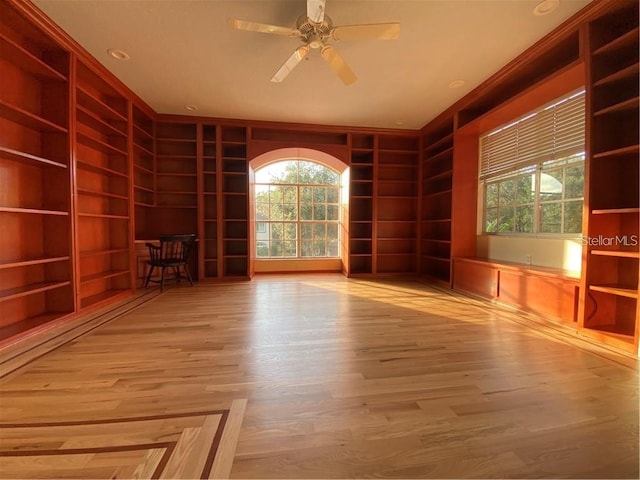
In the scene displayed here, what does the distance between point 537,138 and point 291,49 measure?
3.11 meters

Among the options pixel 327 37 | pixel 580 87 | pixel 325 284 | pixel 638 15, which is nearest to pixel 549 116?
pixel 580 87

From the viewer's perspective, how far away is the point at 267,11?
2.27 meters

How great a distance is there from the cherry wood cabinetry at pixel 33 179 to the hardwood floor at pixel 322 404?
770 millimetres

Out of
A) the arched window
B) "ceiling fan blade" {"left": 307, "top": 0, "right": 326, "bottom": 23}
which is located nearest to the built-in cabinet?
the arched window

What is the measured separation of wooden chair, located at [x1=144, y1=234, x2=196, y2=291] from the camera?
13.2 ft

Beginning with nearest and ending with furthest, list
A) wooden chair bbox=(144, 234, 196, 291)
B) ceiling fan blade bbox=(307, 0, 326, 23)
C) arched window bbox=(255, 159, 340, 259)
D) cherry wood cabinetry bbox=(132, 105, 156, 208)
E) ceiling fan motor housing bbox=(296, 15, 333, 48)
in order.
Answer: ceiling fan blade bbox=(307, 0, 326, 23)
ceiling fan motor housing bbox=(296, 15, 333, 48)
wooden chair bbox=(144, 234, 196, 291)
cherry wood cabinetry bbox=(132, 105, 156, 208)
arched window bbox=(255, 159, 340, 259)

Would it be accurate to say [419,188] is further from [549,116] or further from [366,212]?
[549,116]

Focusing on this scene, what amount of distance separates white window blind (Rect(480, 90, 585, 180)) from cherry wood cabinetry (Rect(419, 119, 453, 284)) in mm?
737

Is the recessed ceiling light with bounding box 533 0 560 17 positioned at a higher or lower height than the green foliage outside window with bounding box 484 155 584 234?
higher

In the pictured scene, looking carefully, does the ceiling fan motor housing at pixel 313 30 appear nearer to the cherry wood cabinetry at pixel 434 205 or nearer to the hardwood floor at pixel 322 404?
the hardwood floor at pixel 322 404

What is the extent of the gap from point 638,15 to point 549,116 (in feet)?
3.54

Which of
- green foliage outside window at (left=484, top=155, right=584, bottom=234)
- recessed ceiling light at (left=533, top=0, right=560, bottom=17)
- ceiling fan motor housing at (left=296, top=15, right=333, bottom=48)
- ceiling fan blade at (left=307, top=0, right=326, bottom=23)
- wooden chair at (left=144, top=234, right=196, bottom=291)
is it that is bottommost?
wooden chair at (left=144, top=234, right=196, bottom=291)

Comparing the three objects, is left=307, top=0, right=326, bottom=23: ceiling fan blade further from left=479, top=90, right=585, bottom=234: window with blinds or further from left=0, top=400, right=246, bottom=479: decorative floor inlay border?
left=479, top=90, right=585, bottom=234: window with blinds

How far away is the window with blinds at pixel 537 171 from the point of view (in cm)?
284
